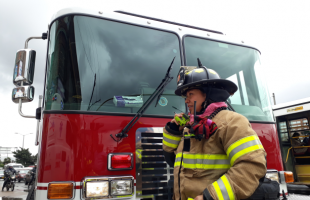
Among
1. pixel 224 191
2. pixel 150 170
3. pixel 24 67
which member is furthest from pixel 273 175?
pixel 24 67

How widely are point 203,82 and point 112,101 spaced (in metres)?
1.07

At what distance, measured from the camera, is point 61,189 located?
2.13m

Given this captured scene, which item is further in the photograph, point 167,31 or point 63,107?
point 167,31

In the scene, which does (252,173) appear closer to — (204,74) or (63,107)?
(204,74)

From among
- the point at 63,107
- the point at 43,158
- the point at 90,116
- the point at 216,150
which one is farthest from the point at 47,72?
the point at 216,150

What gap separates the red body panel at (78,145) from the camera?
7.16 feet

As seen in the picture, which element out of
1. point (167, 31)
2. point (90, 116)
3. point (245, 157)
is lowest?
point (245, 157)

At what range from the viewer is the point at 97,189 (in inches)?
86.3

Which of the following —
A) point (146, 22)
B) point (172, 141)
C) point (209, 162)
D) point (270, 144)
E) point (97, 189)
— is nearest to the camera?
point (209, 162)

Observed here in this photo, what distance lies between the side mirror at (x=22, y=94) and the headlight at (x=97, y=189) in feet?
4.11

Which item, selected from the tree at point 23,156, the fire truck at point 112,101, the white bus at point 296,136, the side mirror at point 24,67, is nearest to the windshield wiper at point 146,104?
the fire truck at point 112,101

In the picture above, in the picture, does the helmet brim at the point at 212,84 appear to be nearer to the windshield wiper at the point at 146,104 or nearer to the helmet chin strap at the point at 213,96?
the helmet chin strap at the point at 213,96

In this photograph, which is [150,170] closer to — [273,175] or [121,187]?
[121,187]

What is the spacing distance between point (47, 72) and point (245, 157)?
7.02ft
